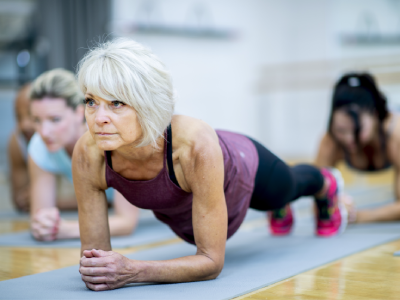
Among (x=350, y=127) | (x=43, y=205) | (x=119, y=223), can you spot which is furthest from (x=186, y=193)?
(x=350, y=127)

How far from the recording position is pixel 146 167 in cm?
128

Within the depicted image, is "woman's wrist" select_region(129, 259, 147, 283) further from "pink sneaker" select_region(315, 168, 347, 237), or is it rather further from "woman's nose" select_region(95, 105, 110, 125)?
"pink sneaker" select_region(315, 168, 347, 237)

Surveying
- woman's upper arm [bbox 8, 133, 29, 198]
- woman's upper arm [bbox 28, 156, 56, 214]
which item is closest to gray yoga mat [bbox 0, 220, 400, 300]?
woman's upper arm [bbox 28, 156, 56, 214]

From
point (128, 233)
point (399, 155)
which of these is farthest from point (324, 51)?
point (128, 233)

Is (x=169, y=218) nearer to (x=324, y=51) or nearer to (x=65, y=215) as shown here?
(x=65, y=215)

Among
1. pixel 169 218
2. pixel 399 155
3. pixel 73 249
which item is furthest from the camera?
pixel 399 155

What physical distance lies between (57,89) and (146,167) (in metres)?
0.92

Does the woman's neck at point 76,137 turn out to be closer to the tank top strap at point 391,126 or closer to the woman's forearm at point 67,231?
the woman's forearm at point 67,231

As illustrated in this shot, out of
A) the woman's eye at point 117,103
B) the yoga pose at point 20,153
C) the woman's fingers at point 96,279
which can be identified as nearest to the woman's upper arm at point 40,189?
the yoga pose at point 20,153

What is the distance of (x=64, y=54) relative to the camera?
Answer: 15.1ft

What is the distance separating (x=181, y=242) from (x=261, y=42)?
18.1ft

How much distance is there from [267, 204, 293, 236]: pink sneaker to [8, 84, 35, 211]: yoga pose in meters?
1.51

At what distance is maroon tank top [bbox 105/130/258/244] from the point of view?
129cm

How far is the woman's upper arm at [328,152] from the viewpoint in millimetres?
2527
